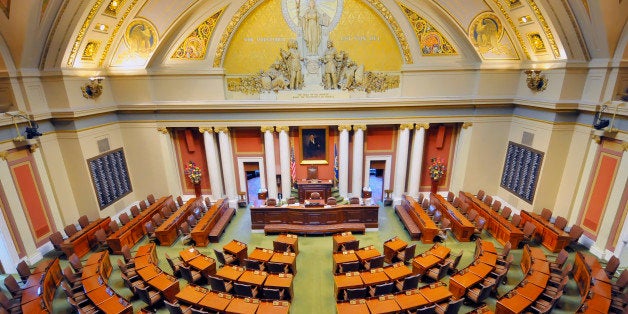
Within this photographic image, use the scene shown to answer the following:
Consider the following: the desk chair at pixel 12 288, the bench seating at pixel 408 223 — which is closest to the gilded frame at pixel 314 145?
the bench seating at pixel 408 223

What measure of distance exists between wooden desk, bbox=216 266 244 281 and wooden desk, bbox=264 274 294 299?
0.90m

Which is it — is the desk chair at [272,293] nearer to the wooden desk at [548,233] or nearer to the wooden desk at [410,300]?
the wooden desk at [410,300]

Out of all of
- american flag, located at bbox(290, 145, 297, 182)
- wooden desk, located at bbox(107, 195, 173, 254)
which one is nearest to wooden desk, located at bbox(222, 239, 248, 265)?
wooden desk, located at bbox(107, 195, 173, 254)

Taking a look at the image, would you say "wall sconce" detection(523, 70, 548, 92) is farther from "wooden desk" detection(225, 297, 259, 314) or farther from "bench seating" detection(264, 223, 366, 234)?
"wooden desk" detection(225, 297, 259, 314)

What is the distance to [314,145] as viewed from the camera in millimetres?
14875

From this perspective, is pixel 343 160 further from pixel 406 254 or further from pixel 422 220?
pixel 406 254

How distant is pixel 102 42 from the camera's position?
37.4 ft

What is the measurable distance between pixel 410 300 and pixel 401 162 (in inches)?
309

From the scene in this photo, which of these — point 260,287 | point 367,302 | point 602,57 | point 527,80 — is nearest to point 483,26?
point 527,80

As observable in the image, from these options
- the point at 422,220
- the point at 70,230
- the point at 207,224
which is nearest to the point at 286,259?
the point at 207,224

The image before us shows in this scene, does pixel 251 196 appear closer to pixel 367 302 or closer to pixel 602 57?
pixel 367 302

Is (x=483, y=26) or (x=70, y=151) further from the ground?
(x=483, y=26)

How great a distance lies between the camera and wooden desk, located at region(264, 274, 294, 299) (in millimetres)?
8107

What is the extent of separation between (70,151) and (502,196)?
1868 centimetres
